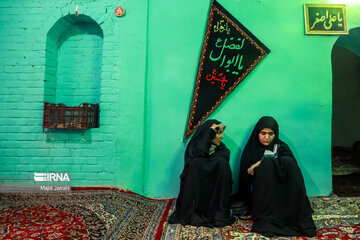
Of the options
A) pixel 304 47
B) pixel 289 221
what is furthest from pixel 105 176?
pixel 304 47

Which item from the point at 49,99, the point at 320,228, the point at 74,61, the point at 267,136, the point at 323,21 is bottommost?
the point at 320,228

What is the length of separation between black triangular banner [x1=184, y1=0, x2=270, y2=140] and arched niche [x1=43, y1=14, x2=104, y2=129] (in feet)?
4.51

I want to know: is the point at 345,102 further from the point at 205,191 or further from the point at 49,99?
the point at 49,99

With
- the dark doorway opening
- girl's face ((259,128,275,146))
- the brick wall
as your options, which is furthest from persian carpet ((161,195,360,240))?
the dark doorway opening

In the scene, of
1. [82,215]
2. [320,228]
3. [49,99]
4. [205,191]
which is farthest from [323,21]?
[49,99]

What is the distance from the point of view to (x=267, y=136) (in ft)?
7.27

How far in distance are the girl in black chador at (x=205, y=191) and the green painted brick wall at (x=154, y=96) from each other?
0.57m

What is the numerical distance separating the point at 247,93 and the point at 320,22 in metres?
1.26

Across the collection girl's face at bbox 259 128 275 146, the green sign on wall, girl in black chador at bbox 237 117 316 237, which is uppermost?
the green sign on wall

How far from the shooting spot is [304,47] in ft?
8.63

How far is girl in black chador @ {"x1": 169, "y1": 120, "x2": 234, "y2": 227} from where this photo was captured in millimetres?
1938

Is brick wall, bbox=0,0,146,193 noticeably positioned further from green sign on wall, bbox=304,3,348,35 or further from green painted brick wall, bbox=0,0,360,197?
green sign on wall, bbox=304,3,348,35

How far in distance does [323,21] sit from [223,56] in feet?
4.33

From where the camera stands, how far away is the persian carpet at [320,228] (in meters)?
1.73
